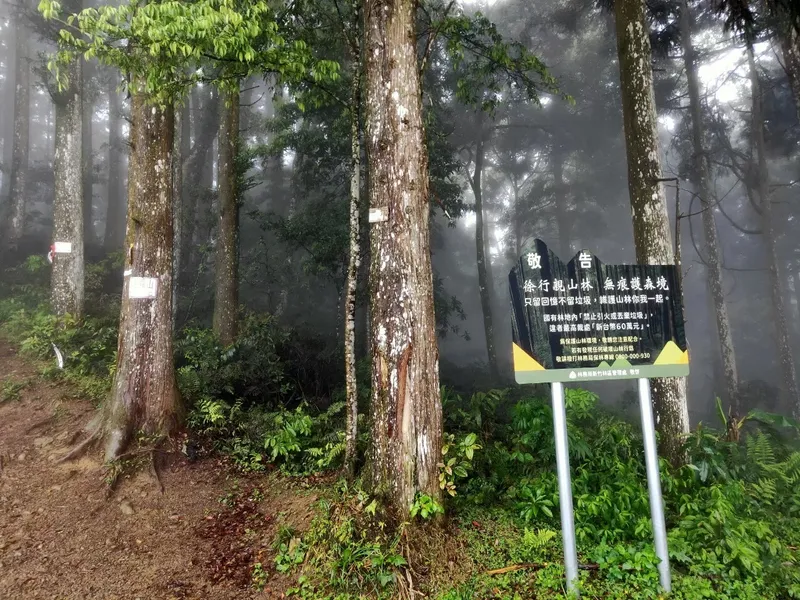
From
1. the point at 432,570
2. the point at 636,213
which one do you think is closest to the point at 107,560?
the point at 432,570

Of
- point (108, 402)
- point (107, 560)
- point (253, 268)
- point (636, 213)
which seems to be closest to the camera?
point (107, 560)

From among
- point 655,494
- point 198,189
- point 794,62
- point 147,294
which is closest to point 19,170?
point 198,189

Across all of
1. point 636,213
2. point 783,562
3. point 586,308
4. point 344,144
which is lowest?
point 783,562

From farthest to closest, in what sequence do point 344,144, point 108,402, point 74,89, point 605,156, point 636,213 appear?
point 605,156 < point 344,144 < point 74,89 < point 636,213 < point 108,402

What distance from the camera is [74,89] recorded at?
10.0 meters

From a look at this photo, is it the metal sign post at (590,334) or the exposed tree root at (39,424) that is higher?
the metal sign post at (590,334)

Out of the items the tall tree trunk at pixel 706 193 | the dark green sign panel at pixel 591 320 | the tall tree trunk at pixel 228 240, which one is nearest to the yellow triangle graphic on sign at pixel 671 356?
the dark green sign panel at pixel 591 320

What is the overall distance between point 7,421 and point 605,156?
94.8 feet

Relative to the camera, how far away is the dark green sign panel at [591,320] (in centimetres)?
351

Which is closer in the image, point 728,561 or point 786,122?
point 728,561

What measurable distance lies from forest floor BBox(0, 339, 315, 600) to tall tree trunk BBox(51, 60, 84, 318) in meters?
4.00

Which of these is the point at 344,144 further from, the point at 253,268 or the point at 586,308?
the point at 586,308

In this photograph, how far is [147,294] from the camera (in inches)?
228

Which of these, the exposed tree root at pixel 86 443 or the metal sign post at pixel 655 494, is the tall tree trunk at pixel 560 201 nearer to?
the metal sign post at pixel 655 494
